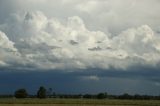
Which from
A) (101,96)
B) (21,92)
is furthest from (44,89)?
(101,96)

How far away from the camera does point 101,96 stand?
177m

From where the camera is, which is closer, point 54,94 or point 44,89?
point 44,89

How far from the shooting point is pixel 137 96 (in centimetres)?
17638

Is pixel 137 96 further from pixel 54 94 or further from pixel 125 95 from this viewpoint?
pixel 54 94

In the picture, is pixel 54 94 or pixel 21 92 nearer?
pixel 21 92

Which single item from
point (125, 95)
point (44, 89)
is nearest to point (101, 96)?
point (125, 95)

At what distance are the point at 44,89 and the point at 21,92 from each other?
9.13m

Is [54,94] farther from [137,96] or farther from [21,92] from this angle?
[137,96]

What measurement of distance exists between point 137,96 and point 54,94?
137 ft

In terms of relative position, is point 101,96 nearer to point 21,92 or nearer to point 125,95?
point 125,95

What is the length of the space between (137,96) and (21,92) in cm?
4649

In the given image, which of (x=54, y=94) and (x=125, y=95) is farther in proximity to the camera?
(x=54, y=94)

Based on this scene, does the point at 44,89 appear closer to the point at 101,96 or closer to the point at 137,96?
the point at 101,96

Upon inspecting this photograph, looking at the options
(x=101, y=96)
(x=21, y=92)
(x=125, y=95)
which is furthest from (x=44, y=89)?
(x=125, y=95)
